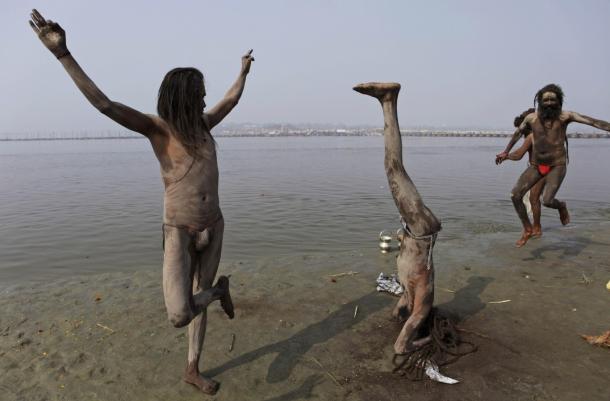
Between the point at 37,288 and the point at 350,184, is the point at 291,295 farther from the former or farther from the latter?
the point at 350,184

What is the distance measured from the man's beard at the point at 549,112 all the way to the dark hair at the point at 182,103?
19.9ft

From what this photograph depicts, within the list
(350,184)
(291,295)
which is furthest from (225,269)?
(350,184)

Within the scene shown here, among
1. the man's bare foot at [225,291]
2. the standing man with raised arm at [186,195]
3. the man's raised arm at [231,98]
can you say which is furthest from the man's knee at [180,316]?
the man's raised arm at [231,98]

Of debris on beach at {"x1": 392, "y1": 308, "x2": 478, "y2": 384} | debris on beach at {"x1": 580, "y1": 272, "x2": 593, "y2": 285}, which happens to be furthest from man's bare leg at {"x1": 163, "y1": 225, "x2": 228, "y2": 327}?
debris on beach at {"x1": 580, "y1": 272, "x2": 593, "y2": 285}

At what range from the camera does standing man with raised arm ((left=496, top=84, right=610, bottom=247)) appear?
7.12m

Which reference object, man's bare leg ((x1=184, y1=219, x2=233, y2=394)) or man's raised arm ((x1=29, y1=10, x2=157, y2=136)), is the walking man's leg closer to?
man's bare leg ((x1=184, y1=219, x2=233, y2=394))

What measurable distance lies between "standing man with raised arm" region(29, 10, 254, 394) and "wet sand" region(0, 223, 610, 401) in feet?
2.24

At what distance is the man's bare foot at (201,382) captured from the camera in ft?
12.4

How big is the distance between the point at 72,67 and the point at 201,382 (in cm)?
277

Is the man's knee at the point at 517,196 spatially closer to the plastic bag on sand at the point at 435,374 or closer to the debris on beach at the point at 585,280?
the debris on beach at the point at 585,280

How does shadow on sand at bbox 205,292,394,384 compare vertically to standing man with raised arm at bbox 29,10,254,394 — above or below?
below

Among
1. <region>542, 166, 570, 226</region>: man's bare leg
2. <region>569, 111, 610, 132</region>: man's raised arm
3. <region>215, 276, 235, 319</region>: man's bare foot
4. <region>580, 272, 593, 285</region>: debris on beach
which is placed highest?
<region>569, 111, 610, 132</region>: man's raised arm

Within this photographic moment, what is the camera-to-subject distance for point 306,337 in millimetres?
4812

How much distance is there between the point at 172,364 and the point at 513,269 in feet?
18.3
